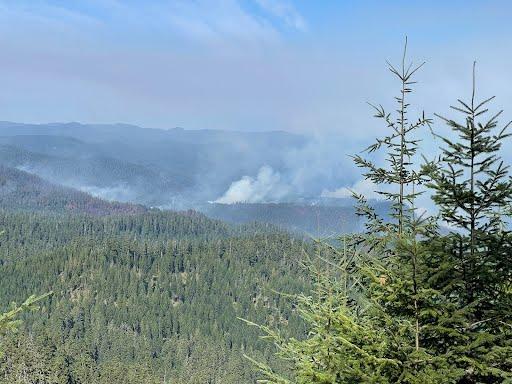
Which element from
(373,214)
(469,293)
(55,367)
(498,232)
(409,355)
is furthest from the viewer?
(55,367)

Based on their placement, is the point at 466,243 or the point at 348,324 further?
the point at 466,243

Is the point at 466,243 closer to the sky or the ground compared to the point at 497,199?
closer to the ground

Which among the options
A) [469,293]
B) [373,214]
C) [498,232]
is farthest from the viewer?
[373,214]

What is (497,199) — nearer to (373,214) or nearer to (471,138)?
(471,138)

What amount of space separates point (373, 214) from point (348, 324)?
8.66m

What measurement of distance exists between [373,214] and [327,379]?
31.8ft

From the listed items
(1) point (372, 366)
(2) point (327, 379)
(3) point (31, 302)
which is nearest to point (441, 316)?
(1) point (372, 366)

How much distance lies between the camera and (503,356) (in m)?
11.2

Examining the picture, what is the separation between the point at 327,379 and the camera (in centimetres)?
1105

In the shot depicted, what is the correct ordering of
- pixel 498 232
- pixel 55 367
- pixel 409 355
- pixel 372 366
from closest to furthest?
pixel 409 355, pixel 372 366, pixel 498 232, pixel 55 367

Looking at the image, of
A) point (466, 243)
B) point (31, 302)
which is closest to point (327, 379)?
point (466, 243)

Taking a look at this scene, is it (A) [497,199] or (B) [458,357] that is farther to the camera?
(A) [497,199]

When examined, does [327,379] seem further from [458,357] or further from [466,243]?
[466,243]

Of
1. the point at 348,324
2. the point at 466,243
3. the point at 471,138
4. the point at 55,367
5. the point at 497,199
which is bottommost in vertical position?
the point at 55,367
